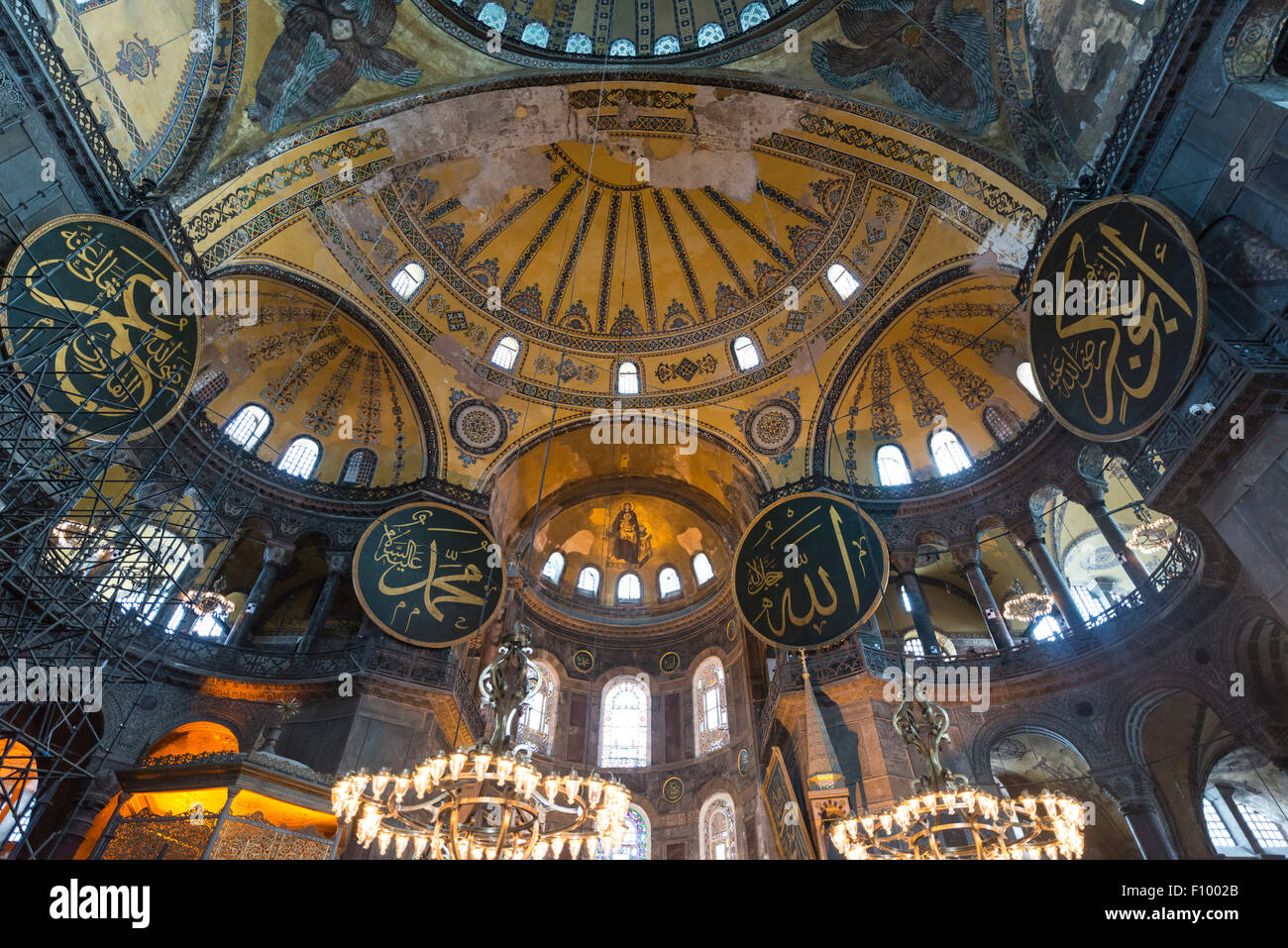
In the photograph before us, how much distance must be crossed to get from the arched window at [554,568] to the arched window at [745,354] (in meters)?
6.16

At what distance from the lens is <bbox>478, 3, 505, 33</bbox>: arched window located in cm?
1234

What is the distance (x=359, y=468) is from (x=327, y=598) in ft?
9.07

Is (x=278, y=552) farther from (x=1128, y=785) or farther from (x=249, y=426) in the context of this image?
(x=1128, y=785)

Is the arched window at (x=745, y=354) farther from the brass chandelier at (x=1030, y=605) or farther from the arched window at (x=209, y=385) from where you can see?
the arched window at (x=209, y=385)

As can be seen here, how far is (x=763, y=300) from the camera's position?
47.2ft

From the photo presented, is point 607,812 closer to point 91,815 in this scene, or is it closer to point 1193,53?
point 91,815

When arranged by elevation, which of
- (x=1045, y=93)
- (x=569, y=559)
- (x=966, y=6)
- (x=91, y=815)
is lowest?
(x=91, y=815)

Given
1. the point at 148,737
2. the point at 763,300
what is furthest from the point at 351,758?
the point at 763,300

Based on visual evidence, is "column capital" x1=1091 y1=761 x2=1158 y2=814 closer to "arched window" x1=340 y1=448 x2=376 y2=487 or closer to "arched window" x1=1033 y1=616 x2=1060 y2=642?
"arched window" x1=1033 y1=616 x2=1060 y2=642

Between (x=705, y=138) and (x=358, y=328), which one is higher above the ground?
(x=705, y=138)

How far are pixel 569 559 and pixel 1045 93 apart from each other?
493 inches
